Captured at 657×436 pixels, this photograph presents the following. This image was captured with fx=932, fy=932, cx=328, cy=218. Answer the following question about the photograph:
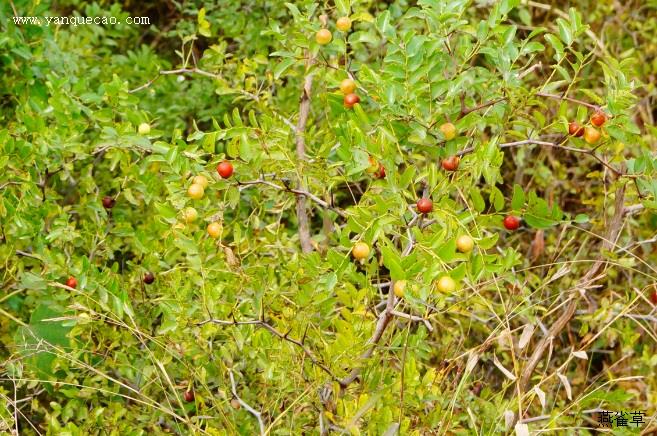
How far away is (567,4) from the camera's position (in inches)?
163

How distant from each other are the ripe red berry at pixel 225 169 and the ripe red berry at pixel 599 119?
75 centimetres

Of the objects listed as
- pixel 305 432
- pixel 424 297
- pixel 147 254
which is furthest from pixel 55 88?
pixel 424 297

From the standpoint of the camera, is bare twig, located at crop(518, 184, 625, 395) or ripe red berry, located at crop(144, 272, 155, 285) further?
ripe red berry, located at crop(144, 272, 155, 285)

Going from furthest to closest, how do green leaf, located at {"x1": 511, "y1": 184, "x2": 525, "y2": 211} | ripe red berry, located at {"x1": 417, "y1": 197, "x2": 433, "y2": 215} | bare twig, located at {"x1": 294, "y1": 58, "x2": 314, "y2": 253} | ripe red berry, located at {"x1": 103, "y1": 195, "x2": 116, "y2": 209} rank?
ripe red berry, located at {"x1": 103, "y1": 195, "x2": 116, "y2": 209} < bare twig, located at {"x1": 294, "y1": 58, "x2": 314, "y2": 253} < green leaf, located at {"x1": 511, "y1": 184, "x2": 525, "y2": 211} < ripe red berry, located at {"x1": 417, "y1": 197, "x2": 433, "y2": 215}

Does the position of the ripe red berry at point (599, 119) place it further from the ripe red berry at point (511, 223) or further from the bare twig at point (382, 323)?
the bare twig at point (382, 323)

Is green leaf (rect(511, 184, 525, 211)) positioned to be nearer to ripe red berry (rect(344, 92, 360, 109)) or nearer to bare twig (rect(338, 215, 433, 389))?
bare twig (rect(338, 215, 433, 389))

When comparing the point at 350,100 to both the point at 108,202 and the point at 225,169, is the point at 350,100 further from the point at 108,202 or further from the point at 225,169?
the point at 108,202

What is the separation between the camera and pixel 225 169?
191 cm

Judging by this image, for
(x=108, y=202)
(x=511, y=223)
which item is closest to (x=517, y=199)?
(x=511, y=223)

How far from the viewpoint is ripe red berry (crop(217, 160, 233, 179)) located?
1.91 m

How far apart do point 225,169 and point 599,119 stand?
0.78 m

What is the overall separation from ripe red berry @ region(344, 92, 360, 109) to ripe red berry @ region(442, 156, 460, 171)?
0.27 metres

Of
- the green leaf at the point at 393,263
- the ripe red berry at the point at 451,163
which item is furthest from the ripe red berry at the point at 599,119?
the green leaf at the point at 393,263

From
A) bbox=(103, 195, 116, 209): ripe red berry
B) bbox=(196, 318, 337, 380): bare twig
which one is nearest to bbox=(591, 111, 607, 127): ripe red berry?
bbox=(196, 318, 337, 380): bare twig
